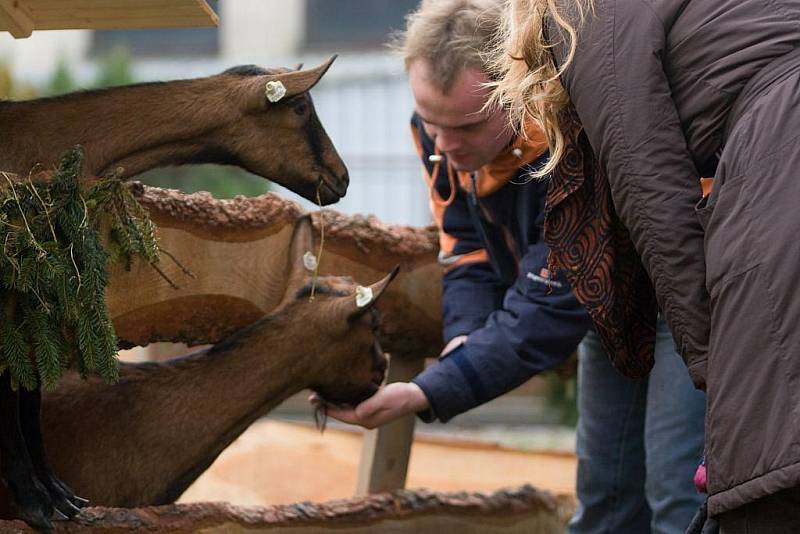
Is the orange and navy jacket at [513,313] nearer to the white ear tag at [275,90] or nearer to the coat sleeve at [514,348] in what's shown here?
the coat sleeve at [514,348]

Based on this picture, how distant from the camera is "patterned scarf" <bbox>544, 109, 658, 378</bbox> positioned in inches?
81.6

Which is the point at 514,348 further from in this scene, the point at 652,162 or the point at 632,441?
the point at 652,162

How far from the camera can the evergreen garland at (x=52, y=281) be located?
204 centimetres

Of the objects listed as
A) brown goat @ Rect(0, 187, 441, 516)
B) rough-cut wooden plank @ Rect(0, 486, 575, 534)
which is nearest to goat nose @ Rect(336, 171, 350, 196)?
brown goat @ Rect(0, 187, 441, 516)

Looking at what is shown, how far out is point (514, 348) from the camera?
2838mm

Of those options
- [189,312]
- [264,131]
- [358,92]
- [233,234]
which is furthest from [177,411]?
[358,92]

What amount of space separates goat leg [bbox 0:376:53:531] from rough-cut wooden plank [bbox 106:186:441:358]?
381 mm

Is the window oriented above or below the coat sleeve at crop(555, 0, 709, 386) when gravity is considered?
below

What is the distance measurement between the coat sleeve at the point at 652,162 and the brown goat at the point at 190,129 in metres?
0.81

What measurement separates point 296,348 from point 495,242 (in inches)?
25.1

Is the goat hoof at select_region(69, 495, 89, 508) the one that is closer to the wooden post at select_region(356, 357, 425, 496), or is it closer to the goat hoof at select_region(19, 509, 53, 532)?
the goat hoof at select_region(19, 509, 53, 532)

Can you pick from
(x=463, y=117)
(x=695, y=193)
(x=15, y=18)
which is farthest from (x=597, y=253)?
(x=15, y=18)

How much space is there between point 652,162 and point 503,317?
44.2 inches

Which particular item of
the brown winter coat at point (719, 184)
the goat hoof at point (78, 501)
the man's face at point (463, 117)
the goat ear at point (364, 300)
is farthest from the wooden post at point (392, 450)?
the brown winter coat at point (719, 184)
